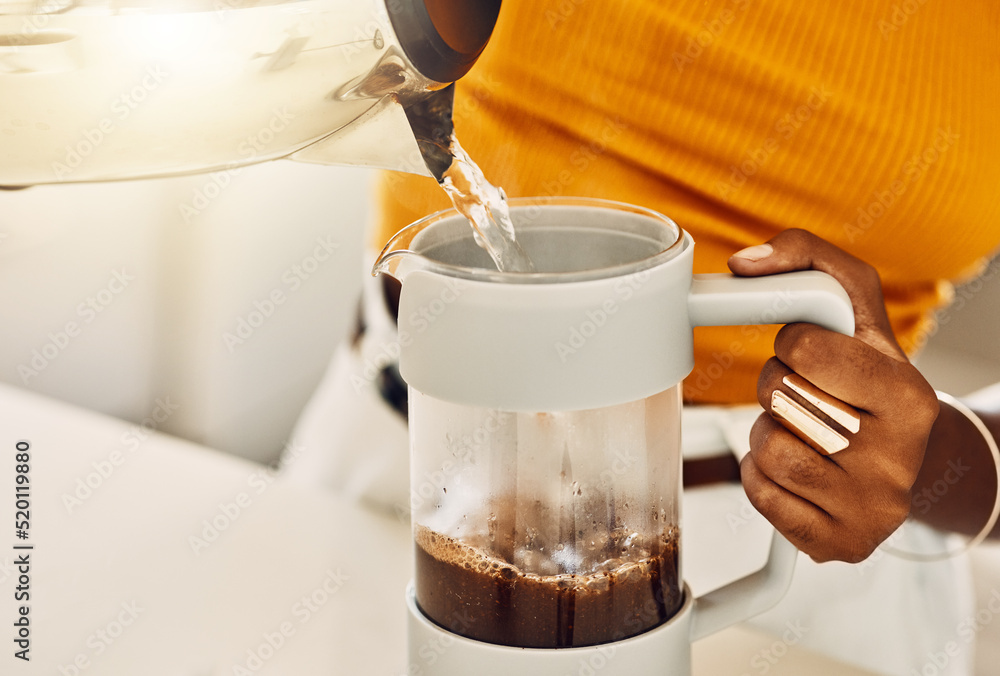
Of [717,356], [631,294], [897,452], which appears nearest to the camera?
[631,294]

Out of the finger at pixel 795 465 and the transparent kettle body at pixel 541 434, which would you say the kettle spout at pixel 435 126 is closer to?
the transparent kettle body at pixel 541 434

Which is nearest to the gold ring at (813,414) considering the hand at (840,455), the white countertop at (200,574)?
the hand at (840,455)

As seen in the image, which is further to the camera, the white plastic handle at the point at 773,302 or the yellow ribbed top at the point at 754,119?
the yellow ribbed top at the point at 754,119

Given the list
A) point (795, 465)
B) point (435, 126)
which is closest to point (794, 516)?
point (795, 465)

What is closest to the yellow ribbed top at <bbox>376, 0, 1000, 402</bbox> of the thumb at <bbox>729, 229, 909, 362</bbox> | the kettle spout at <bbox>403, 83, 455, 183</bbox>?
the thumb at <bbox>729, 229, 909, 362</bbox>

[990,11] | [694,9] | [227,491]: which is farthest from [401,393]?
[990,11]

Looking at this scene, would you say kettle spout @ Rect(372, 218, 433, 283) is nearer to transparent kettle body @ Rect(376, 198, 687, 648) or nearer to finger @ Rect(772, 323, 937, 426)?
transparent kettle body @ Rect(376, 198, 687, 648)

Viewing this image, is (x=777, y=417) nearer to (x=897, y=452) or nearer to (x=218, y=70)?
(x=897, y=452)

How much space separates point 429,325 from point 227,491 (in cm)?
37

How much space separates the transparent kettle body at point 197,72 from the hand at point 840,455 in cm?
18

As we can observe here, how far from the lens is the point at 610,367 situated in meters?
0.33

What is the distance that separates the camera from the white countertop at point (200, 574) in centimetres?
48

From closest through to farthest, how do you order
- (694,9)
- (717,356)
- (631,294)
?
1. (631,294)
2. (694,9)
3. (717,356)

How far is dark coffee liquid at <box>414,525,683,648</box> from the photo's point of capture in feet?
1.16
